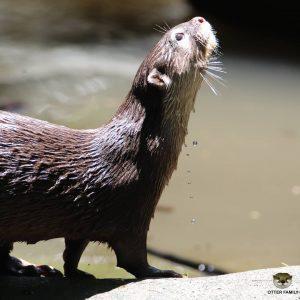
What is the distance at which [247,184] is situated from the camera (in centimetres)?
489

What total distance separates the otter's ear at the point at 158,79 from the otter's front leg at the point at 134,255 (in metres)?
0.62

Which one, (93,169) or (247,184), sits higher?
(247,184)

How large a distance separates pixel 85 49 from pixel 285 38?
2012 mm

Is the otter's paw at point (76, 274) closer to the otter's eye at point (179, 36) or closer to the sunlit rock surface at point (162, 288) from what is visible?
the sunlit rock surface at point (162, 288)

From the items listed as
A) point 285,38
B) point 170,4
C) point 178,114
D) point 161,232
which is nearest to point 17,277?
point 178,114

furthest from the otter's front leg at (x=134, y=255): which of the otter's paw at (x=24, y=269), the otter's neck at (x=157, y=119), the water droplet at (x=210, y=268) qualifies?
the water droplet at (x=210, y=268)

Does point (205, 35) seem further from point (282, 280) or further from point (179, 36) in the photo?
point (282, 280)

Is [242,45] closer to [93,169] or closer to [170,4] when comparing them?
[170,4]

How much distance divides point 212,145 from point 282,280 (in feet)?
8.03

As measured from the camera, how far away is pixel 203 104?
5973mm

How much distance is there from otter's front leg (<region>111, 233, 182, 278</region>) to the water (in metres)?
0.76

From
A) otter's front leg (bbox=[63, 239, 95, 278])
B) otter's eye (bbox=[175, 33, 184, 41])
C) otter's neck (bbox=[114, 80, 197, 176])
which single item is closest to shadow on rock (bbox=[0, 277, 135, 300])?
otter's front leg (bbox=[63, 239, 95, 278])

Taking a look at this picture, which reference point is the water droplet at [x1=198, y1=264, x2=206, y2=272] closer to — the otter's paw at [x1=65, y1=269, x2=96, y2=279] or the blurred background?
the blurred background

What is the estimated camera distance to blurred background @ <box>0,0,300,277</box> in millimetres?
4328
